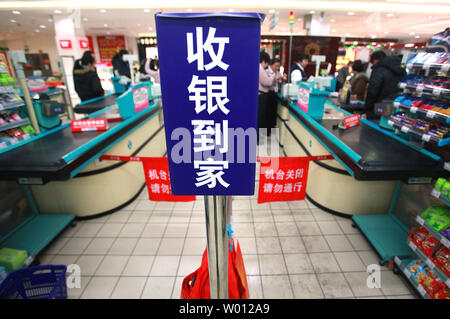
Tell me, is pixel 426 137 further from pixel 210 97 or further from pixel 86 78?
pixel 86 78

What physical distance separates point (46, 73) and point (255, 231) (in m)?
18.6

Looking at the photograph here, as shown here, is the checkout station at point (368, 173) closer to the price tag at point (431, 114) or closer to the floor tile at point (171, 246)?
the price tag at point (431, 114)

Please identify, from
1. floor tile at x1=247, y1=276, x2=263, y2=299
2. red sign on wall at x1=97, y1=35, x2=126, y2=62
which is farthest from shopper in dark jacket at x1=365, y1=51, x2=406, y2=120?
red sign on wall at x1=97, y1=35, x2=126, y2=62

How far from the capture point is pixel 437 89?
2.06m

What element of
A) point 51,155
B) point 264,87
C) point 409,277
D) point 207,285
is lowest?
point 409,277

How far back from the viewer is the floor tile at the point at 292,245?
2898 millimetres

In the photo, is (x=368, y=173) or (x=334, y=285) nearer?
(x=368, y=173)

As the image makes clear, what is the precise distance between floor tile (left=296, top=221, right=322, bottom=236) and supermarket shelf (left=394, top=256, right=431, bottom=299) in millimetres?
854

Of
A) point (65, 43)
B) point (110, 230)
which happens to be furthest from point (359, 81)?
point (65, 43)

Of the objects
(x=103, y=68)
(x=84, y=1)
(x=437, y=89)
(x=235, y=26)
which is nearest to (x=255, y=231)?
(x=437, y=89)

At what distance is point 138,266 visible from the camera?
2684mm

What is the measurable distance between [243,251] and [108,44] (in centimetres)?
1733

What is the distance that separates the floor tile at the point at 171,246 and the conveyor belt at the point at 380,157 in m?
2.06

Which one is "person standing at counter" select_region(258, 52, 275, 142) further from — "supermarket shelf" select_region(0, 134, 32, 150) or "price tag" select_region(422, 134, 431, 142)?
"supermarket shelf" select_region(0, 134, 32, 150)
